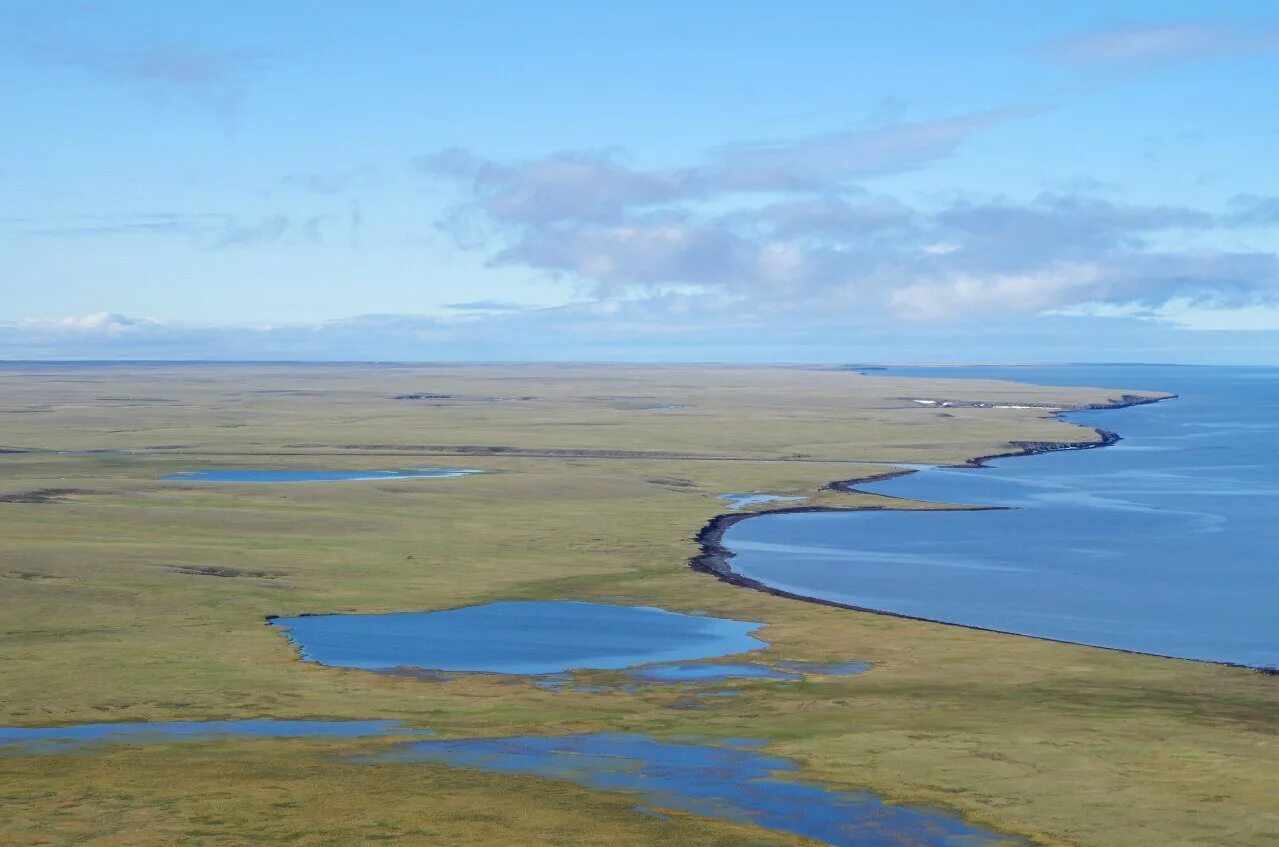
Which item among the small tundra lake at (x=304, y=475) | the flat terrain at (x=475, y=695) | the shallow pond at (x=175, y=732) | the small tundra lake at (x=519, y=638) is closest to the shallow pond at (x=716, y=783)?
the flat terrain at (x=475, y=695)

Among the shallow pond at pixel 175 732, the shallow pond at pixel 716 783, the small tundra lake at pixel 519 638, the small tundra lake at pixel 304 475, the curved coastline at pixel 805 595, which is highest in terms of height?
the small tundra lake at pixel 304 475

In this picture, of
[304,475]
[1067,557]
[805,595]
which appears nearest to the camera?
[805,595]

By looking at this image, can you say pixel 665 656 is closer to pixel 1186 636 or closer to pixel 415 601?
pixel 415 601

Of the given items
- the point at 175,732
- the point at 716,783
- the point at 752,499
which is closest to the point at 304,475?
the point at 752,499

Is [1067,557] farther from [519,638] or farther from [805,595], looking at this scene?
[519,638]

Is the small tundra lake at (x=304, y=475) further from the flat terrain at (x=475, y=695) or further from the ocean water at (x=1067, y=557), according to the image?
the ocean water at (x=1067, y=557)

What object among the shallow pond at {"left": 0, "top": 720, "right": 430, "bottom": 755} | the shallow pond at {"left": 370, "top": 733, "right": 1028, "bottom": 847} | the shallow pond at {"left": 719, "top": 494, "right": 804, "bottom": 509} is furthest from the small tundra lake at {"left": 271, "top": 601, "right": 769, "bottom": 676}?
the shallow pond at {"left": 719, "top": 494, "right": 804, "bottom": 509}
